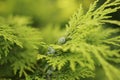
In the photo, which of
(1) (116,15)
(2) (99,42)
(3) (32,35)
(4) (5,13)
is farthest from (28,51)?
(4) (5,13)

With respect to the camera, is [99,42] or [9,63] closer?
[99,42]

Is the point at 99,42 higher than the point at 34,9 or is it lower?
lower

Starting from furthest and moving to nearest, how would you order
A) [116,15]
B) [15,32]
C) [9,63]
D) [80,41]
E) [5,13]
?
[5,13], [116,15], [9,63], [15,32], [80,41]

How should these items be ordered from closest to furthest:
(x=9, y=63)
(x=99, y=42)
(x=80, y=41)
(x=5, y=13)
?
(x=80, y=41) < (x=99, y=42) < (x=9, y=63) < (x=5, y=13)

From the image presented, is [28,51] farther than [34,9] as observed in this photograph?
No

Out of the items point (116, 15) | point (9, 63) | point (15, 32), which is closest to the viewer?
point (15, 32)

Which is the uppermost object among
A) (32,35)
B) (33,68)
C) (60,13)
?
(60,13)

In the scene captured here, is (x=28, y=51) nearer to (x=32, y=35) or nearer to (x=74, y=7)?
(x=32, y=35)

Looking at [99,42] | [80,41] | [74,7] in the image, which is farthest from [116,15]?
[80,41]

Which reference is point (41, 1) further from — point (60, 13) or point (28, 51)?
point (28, 51)
